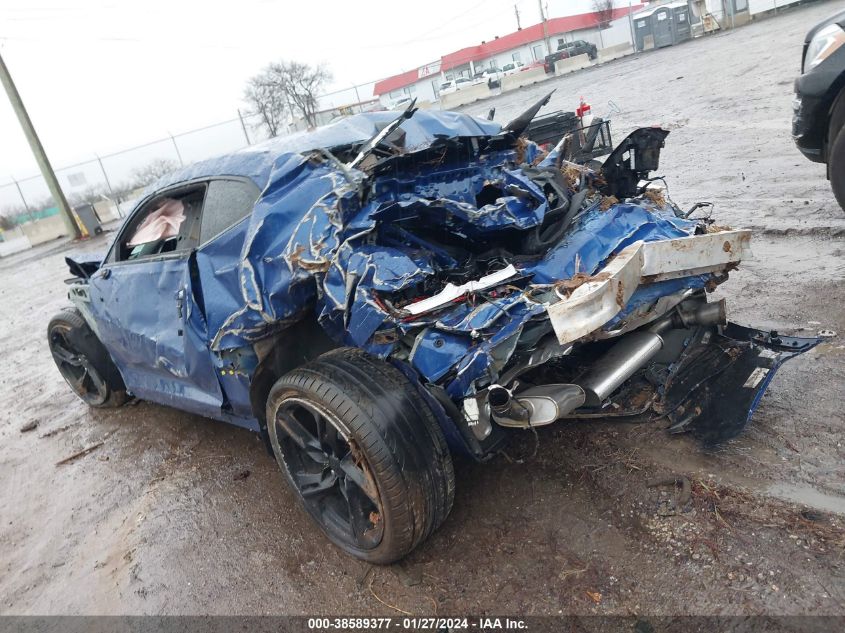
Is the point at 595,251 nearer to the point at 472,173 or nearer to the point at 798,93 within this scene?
the point at 472,173

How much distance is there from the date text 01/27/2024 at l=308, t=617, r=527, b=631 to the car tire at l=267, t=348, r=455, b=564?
9.8 inches

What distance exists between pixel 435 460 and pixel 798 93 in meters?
3.91

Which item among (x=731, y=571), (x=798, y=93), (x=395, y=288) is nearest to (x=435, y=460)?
(x=395, y=288)

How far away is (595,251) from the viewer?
8.63ft

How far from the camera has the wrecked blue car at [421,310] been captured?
2.27 meters

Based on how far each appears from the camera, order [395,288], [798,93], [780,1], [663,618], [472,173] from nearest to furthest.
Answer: [663,618]
[395,288]
[472,173]
[798,93]
[780,1]

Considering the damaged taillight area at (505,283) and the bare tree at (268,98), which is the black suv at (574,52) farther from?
the damaged taillight area at (505,283)

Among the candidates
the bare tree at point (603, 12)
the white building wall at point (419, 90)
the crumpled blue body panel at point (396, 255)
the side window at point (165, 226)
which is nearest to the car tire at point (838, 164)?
the crumpled blue body panel at point (396, 255)

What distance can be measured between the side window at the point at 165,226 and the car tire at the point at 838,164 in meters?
4.20

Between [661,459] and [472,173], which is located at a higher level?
[472,173]

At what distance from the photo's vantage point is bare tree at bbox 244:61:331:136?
135 feet

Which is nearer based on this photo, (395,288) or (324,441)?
(395,288)

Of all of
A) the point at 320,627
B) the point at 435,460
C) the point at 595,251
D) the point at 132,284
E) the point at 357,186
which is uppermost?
the point at 357,186

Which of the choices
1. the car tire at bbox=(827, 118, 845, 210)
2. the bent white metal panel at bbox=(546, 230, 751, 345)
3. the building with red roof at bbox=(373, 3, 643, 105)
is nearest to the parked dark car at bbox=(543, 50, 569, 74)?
the building with red roof at bbox=(373, 3, 643, 105)
